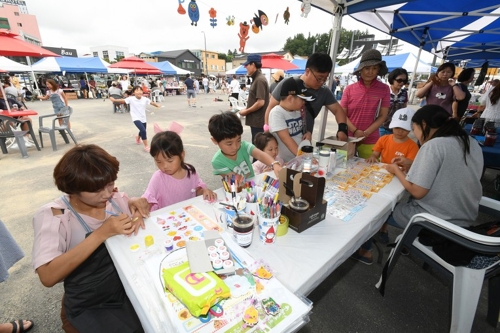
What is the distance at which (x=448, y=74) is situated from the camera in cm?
453

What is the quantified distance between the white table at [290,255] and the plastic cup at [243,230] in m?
0.06

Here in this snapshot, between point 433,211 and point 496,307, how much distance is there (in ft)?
2.80

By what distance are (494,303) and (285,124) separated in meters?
2.19

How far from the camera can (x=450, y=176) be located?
1657 millimetres

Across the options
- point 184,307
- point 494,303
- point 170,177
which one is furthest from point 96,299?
point 494,303

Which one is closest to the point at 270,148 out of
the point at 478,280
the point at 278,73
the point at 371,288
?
the point at 371,288

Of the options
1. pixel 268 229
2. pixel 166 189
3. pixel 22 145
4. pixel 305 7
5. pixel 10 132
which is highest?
pixel 305 7

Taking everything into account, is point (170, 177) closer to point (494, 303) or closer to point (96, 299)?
point (96, 299)

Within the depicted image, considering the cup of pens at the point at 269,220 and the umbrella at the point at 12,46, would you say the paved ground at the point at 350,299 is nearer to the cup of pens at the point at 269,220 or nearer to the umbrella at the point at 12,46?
the cup of pens at the point at 269,220

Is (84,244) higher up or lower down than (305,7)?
lower down

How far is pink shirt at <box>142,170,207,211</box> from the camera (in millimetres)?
1762

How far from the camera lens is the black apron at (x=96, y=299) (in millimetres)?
1161

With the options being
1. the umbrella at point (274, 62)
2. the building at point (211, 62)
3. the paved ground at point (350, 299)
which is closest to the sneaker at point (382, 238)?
the paved ground at point (350, 299)

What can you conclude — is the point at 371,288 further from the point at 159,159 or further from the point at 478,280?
the point at 159,159
